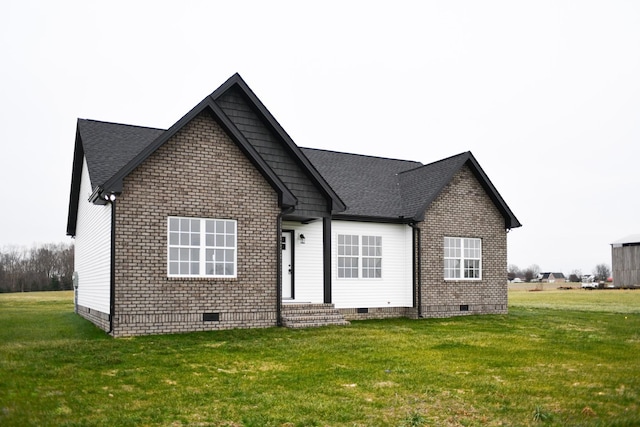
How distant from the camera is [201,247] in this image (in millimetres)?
15430

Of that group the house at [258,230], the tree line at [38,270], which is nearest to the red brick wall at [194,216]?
the house at [258,230]

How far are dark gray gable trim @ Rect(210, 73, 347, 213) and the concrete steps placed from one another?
312 centimetres

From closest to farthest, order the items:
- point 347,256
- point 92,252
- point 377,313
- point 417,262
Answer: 1. point 92,252
2. point 347,256
3. point 377,313
4. point 417,262

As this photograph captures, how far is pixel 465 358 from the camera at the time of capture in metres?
11.4

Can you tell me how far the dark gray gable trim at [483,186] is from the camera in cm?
2059

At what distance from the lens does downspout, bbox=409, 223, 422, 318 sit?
2036 centimetres

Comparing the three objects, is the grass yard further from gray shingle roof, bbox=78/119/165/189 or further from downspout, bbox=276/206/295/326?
gray shingle roof, bbox=78/119/165/189

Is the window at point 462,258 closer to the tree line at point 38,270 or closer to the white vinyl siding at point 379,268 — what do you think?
the white vinyl siding at point 379,268

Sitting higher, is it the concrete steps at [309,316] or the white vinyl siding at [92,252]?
the white vinyl siding at [92,252]

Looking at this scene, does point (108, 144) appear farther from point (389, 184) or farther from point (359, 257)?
point (389, 184)

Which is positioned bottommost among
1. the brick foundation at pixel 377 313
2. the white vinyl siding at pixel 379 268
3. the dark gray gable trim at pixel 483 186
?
the brick foundation at pixel 377 313

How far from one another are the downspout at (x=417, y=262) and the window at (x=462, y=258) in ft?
4.16

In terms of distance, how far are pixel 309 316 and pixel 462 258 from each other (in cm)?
762

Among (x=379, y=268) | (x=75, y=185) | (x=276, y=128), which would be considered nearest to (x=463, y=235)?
(x=379, y=268)
